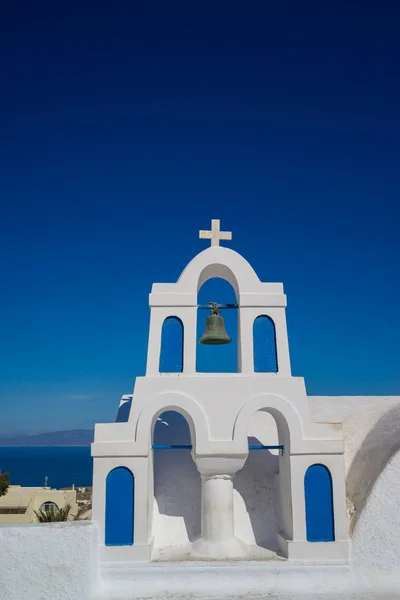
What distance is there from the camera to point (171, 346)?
8516 millimetres

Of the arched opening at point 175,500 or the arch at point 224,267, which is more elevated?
the arch at point 224,267

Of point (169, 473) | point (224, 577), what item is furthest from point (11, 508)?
point (224, 577)

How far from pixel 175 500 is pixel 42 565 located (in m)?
2.76

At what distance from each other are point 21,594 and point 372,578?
4.80 m

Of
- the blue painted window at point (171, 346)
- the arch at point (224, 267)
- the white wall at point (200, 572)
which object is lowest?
the white wall at point (200, 572)

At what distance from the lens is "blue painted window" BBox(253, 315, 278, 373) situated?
850 centimetres

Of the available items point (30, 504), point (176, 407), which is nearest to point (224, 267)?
point (176, 407)

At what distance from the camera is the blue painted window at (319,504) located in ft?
25.6

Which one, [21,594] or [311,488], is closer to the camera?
[21,594]

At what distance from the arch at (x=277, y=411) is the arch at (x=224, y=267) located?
182cm

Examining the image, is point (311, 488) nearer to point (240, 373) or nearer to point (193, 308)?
point (240, 373)

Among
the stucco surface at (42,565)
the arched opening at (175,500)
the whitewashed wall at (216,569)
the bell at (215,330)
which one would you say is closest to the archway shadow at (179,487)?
the arched opening at (175,500)

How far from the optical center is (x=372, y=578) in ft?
24.5

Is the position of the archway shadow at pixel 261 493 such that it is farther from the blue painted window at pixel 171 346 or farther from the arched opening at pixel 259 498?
the blue painted window at pixel 171 346
